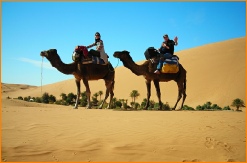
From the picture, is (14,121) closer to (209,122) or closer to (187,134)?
(187,134)

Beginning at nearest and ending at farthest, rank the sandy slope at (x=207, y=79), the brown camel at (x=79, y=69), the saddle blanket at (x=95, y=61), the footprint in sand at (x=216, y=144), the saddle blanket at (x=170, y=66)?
the footprint in sand at (x=216, y=144) < the brown camel at (x=79, y=69) < the saddle blanket at (x=170, y=66) < the saddle blanket at (x=95, y=61) < the sandy slope at (x=207, y=79)

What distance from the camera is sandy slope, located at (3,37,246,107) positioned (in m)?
35.6

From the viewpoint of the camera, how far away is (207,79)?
136 ft

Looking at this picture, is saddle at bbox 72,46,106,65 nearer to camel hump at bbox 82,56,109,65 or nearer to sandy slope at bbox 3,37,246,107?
camel hump at bbox 82,56,109,65

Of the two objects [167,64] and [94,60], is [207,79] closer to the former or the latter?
[167,64]

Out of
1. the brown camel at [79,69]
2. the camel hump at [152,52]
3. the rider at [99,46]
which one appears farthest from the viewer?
the rider at [99,46]

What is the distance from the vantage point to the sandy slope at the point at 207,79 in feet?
117

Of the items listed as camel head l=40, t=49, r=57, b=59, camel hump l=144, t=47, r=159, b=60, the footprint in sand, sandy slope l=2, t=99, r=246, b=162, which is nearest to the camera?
sandy slope l=2, t=99, r=246, b=162

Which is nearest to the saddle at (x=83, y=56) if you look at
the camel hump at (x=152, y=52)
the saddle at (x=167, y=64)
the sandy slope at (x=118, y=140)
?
the camel hump at (x=152, y=52)

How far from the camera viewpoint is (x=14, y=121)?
6141 mm

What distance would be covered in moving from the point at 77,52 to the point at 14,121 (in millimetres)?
5111

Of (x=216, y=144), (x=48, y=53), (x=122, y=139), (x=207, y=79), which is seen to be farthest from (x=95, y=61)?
(x=207, y=79)

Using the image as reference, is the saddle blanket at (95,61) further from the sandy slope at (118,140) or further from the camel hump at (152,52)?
the sandy slope at (118,140)

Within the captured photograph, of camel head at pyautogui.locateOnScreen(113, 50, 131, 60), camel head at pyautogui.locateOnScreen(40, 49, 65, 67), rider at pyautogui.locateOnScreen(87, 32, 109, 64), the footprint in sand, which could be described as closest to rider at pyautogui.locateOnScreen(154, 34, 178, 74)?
camel head at pyautogui.locateOnScreen(113, 50, 131, 60)
